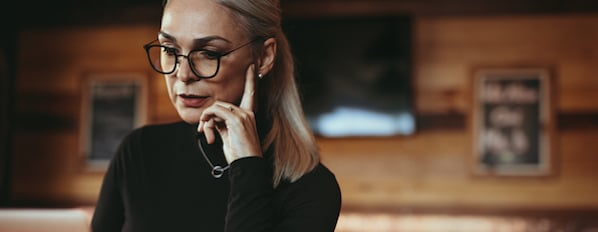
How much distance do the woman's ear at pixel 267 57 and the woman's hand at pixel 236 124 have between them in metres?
0.04

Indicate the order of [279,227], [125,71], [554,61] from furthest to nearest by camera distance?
[125,71] < [554,61] < [279,227]

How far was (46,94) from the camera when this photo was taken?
4.53m

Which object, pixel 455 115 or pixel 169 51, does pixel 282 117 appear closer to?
pixel 169 51

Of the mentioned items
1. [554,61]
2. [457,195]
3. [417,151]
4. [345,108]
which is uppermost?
[554,61]

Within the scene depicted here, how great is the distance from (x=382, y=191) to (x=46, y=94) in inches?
88.4

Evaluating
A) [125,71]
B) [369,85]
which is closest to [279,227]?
[369,85]

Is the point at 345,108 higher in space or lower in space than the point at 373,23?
lower

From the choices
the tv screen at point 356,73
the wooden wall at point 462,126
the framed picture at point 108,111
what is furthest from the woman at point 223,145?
the framed picture at point 108,111

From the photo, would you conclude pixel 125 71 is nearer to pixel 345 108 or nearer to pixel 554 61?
pixel 345 108

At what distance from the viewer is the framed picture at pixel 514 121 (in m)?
3.84

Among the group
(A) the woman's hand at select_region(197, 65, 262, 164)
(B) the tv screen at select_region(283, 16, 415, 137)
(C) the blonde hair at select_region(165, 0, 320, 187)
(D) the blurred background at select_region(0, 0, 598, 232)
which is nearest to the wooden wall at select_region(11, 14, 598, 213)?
(D) the blurred background at select_region(0, 0, 598, 232)

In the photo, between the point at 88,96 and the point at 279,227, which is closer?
the point at 279,227

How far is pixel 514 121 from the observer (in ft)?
12.6

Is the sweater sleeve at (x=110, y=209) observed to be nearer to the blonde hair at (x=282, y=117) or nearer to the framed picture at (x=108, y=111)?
the blonde hair at (x=282, y=117)
